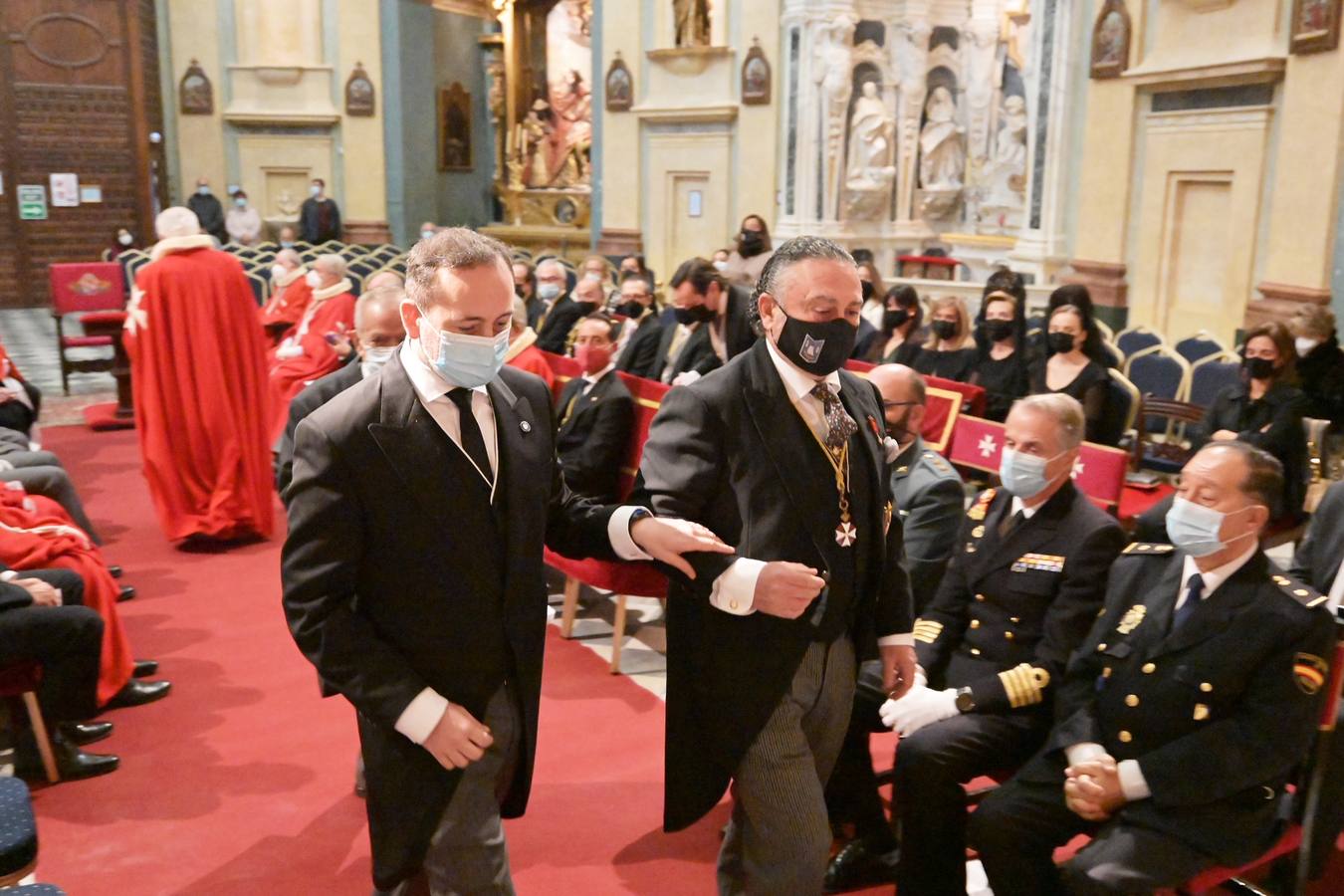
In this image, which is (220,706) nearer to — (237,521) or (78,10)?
(237,521)

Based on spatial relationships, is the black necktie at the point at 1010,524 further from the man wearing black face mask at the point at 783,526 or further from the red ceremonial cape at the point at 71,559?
the red ceremonial cape at the point at 71,559

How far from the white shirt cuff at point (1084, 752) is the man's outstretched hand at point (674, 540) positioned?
3.76ft

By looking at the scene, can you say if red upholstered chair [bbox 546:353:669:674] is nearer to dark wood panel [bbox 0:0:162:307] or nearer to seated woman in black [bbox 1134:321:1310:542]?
seated woman in black [bbox 1134:321:1310:542]

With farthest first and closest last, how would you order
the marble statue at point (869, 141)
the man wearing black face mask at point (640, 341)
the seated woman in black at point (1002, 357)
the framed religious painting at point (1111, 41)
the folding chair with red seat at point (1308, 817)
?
the marble statue at point (869, 141) → the framed religious painting at point (1111, 41) → the man wearing black face mask at point (640, 341) → the seated woman in black at point (1002, 357) → the folding chair with red seat at point (1308, 817)

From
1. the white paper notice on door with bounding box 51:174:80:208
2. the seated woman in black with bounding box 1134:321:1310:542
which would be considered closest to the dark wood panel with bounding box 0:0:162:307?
the white paper notice on door with bounding box 51:174:80:208

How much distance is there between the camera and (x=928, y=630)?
3.43m

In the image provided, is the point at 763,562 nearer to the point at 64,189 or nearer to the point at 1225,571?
the point at 1225,571

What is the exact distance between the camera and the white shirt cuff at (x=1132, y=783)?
280 centimetres

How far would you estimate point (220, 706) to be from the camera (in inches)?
181

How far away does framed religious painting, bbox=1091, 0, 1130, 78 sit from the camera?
33.7 ft

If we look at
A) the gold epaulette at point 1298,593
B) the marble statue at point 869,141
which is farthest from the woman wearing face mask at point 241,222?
the gold epaulette at point 1298,593

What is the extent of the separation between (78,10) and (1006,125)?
41.5 feet

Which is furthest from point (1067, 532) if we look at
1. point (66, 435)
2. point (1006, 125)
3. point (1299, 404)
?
point (1006, 125)

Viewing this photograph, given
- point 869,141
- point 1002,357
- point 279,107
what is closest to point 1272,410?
point 1002,357
